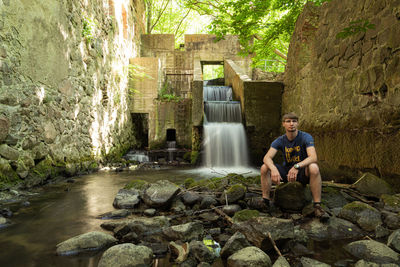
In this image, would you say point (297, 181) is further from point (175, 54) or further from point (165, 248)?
point (175, 54)

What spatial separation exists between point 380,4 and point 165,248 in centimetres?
407

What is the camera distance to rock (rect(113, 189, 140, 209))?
10.5ft

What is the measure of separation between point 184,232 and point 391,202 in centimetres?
232

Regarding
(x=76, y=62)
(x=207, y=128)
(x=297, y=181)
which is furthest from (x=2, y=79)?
(x=207, y=128)

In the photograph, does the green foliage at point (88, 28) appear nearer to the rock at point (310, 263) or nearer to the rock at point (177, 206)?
the rock at point (177, 206)

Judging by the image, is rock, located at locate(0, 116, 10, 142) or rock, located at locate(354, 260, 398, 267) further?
rock, located at locate(0, 116, 10, 142)

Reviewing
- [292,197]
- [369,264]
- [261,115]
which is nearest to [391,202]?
[292,197]

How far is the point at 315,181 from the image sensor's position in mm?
2590

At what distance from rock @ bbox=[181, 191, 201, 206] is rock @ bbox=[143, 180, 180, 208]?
13 centimetres

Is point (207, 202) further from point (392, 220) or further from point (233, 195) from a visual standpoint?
point (392, 220)

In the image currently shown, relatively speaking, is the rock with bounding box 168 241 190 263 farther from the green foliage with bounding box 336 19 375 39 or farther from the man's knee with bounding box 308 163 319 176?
the green foliage with bounding box 336 19 375 39

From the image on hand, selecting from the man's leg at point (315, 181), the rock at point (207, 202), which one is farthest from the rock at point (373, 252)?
the rock at point (207, 202)

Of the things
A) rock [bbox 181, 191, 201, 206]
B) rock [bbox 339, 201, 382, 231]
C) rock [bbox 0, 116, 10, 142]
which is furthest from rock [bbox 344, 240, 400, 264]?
rock [bbox 0, 116, 10, 142]

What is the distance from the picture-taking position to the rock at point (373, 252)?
176 cm
